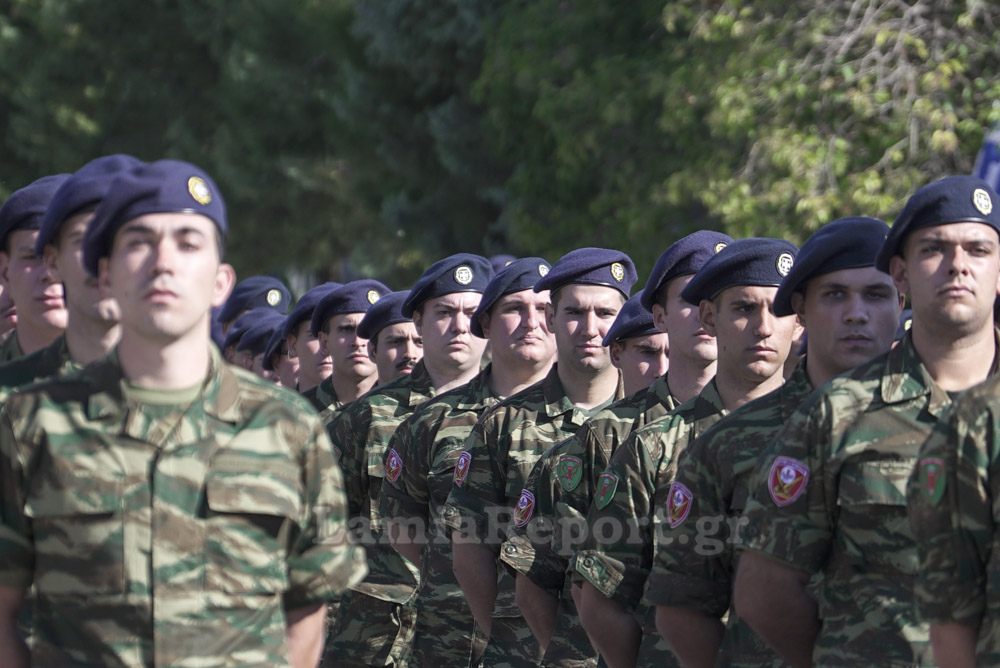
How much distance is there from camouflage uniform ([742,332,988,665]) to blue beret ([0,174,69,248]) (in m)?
2.71

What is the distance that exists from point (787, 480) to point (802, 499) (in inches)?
2.8

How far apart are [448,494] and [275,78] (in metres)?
23.1

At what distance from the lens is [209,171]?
3241cm

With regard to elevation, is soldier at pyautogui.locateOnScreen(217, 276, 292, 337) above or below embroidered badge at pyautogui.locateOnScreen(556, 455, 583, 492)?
above

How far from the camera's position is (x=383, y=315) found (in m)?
10.1

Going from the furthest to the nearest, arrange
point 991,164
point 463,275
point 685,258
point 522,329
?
point 991,164, point 463,275, point 522,329, point 685,258

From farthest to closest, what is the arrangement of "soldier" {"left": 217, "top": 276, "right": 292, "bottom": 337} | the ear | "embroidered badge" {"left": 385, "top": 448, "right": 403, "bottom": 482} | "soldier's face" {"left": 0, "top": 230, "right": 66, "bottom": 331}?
1. "soldier" {"left": 217, "top": 276, "right": 292, "bottom": 337}
2. "embroidered badge" {"left": 385, "top": 448, "right": 403, "bottom": 482}
3. the ear
4. "soldier's face" {"left": 0, "top": 230, "right": 66, "bottom": 331}

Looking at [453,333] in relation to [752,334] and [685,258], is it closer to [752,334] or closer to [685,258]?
[685,258]

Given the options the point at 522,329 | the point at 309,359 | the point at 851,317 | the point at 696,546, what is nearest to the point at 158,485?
the point at 696,546

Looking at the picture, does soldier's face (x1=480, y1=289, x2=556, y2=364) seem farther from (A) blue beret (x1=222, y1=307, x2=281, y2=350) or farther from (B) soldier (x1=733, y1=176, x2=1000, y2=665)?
(A) blue beret (x1=222, y1=307, x2=281, y2=350)

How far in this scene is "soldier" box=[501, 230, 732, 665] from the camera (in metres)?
6.79

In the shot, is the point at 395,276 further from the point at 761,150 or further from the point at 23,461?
the point at 23,461

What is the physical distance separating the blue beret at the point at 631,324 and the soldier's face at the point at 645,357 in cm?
4

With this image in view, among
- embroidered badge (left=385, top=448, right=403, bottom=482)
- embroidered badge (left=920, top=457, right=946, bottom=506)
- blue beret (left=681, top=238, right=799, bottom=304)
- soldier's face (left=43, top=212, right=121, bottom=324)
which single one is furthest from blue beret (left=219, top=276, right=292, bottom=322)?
embroidered badge (left=920, top=457, right=946, bottom=506)
